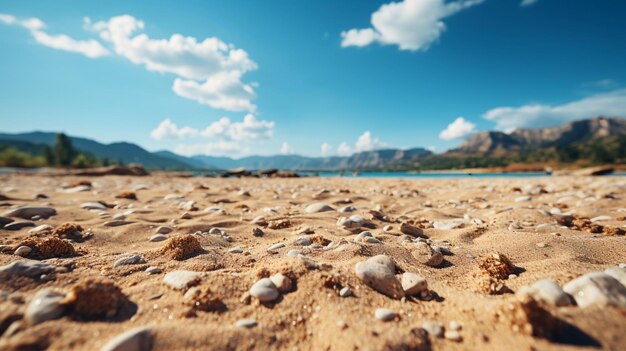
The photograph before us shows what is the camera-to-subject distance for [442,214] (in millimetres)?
5805

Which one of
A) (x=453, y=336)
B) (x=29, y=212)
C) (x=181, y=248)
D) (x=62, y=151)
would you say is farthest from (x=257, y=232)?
(x=62, y=151)

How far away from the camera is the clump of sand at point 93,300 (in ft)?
6.04

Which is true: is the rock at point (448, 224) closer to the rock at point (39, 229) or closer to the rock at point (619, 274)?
the rock at point (619, 274)

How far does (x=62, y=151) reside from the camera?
82.2m

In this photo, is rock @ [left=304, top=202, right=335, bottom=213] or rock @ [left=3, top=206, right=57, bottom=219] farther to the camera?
rock @ [left=304, top=202, right=335, bottom=213]

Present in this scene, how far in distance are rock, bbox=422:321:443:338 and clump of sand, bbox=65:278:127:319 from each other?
6.98ft

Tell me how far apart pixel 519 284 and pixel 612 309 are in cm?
81

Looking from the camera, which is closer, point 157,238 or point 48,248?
point 48,248

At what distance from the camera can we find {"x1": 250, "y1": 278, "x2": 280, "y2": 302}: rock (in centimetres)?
215

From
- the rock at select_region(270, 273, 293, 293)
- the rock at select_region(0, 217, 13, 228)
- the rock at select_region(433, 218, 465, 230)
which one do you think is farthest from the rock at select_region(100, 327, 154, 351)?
the rock at select_region(433, 218, 465, 230)

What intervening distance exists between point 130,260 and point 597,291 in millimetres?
3916

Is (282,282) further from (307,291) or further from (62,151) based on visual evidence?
(62,151)

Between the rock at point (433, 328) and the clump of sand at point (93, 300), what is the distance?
213 cm

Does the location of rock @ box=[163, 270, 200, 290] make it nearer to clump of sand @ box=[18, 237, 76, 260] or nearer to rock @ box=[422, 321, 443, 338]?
clump of sand @ box=[18, 237, 76, 260]
